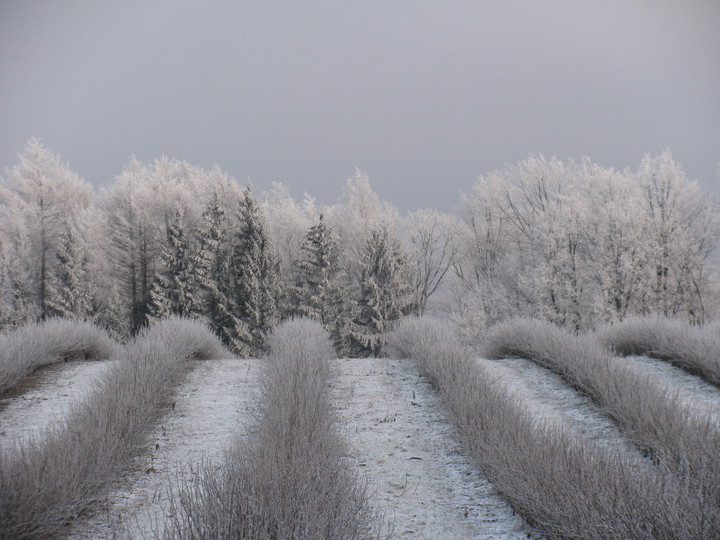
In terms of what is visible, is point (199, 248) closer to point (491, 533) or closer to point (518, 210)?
point (518, 210)

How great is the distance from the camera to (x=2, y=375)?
5.91 meters

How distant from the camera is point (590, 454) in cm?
353

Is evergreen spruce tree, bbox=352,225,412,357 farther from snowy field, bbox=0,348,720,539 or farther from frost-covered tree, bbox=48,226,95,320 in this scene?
snowy field, bbox=0,348,720,539

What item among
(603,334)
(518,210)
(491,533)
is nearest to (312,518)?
(491,533)

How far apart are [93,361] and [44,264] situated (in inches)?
681

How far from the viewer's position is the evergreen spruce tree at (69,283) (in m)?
20.4

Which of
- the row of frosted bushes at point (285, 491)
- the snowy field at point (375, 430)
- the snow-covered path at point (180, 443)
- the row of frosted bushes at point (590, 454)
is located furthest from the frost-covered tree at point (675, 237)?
the row of frosted bushes at point (285, 491)

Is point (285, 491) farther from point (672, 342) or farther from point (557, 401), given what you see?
point (672, 342)

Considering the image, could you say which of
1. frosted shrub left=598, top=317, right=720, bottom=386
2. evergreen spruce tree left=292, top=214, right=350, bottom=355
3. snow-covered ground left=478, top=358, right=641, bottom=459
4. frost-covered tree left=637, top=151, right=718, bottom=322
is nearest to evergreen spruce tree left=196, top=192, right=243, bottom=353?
evergreen spruce tree left=292, top=214, right=350, bottom=355

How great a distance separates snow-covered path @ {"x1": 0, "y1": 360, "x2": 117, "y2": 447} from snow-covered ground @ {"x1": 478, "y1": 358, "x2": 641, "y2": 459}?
17.6 ft

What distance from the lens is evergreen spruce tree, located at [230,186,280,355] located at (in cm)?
2138

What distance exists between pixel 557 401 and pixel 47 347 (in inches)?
294

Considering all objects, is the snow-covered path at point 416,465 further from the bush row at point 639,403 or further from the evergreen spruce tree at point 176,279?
the evergreen spruce tree at point 176,279

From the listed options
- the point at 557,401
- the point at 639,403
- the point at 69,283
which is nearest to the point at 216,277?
the point at 69,283
